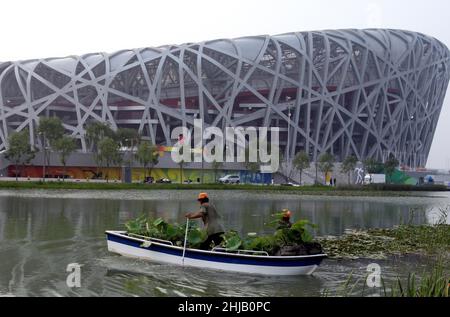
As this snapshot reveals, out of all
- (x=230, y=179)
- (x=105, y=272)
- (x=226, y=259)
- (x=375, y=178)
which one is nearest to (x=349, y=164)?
(x=375, y=178)

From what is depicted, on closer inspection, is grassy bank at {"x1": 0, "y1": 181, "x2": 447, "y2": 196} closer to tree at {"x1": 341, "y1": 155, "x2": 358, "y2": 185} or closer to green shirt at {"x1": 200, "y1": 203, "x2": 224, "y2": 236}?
tree at {"x1": 341, "y1": 155, "x2": 358, "y2": 185}

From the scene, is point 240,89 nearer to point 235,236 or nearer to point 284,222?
point 284,222

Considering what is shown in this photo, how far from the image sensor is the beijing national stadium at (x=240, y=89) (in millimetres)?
81562

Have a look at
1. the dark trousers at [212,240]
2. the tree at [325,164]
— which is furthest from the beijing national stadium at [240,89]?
the dark trousers at [212,240]

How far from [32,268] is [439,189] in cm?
7821

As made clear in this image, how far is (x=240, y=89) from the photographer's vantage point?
80.3m

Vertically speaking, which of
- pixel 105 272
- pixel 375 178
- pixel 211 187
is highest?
pixel 375 178

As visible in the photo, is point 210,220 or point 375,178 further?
point 375,178

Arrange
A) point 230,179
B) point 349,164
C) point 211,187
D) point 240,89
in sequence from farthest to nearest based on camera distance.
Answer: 1. point 240,89
2. point 349,164
3. point 230,179
4. point 211,187

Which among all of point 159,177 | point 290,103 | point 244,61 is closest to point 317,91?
point 290,103

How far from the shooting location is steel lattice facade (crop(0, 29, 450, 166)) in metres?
81.6

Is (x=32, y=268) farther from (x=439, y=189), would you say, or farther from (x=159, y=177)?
(x=439, y=189)

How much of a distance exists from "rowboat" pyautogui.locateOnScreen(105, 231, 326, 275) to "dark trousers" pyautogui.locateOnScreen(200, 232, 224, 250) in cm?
60

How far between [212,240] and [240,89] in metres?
68.4
